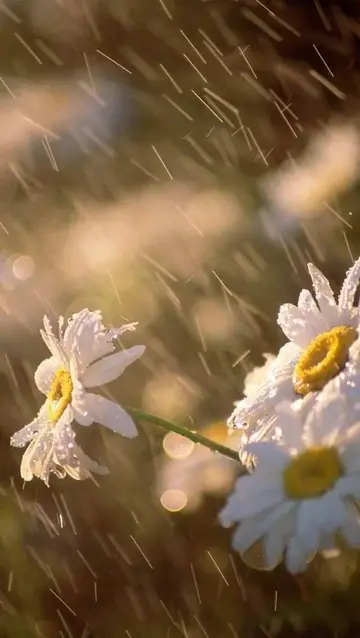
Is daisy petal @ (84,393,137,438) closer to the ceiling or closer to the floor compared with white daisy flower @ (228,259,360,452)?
closer to the floor

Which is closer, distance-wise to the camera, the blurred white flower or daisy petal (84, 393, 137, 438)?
daisy petal (84, 393, 137, 438)

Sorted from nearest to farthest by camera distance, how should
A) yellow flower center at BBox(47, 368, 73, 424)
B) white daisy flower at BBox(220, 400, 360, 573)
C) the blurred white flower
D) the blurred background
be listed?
white daisy flower at BBox(220, 400, 360, 573)
yellow flower center at BBox(47, 368, 73, 424)
the blurred background
the blurred white flower

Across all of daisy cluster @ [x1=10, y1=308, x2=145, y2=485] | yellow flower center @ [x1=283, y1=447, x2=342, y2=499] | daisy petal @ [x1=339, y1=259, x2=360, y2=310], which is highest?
daisy petal @ [x1=339, y1=259, x2=360, y2=310]

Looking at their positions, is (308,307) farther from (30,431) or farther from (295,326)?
(30,431)

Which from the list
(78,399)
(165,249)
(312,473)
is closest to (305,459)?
(312,473)

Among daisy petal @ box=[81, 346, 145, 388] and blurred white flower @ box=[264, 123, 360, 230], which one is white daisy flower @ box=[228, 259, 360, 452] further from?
blurred white flower @ box=[264, 123, 360, 230]

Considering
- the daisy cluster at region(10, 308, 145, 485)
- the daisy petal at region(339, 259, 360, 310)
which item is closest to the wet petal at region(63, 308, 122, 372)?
the daisy cluster at region(10, 308, 145, 485)

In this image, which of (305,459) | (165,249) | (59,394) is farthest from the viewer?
(165,249)

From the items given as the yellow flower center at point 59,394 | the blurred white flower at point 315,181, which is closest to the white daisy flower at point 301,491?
the yellow flower center at point 59,394

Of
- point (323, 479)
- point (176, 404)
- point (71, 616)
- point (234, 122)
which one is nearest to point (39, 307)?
point (176, 404)
